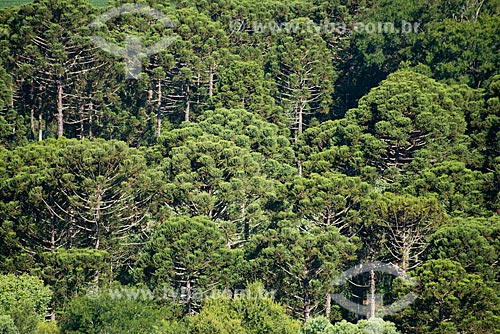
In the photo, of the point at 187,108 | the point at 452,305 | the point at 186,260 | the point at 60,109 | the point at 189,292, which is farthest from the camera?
the point at 187,108

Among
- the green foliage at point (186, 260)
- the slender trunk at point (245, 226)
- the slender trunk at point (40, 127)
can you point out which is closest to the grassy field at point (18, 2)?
the slender trunk at point (40, 127)

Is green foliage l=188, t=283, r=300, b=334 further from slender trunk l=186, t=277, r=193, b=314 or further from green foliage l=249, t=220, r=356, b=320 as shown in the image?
green foliage l=249, t=220, r=356, b=320

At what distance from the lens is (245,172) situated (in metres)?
93.2

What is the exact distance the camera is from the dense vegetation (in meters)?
80.1

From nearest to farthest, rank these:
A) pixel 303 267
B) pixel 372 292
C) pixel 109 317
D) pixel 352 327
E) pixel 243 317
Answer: pixel 352 327, pixel 109 317, pixel 243 317, pixel 303 267, pixel 372 292

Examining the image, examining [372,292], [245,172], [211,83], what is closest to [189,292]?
[372,292]

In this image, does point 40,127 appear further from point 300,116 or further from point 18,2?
point 18,2

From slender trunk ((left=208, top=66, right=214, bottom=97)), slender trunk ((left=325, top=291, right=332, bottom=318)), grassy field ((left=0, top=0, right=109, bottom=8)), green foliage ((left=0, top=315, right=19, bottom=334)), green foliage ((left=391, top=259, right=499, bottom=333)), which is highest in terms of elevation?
grassy field ((left=0, top=0, right=109, bottom=8))

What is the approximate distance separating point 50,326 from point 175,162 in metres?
17.7

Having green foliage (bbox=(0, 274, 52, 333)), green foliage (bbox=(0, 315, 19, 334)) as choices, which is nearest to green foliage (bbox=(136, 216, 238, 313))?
green foliage (bbox=(0, 274, 52, 333))

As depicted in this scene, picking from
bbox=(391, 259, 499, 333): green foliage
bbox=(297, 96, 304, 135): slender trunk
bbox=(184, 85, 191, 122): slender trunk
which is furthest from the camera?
bbox=(297, 96, 304, 135): slender trunk

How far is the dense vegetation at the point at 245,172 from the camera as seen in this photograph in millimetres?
80125

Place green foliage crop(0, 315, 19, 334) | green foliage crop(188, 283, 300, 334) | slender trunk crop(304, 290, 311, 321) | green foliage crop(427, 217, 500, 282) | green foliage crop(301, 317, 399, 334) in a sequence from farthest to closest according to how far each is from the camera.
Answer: slender trunk crop(304, 290, 311, 321)
green foliage crop(427, 217, 500, 282)
green foliage crop(188, 283, 300, 334)
green foliage crop(301, 317, 399, 334)
green foliage crop(0, 315, 19, 334)

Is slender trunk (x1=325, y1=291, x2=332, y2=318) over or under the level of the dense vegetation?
under
